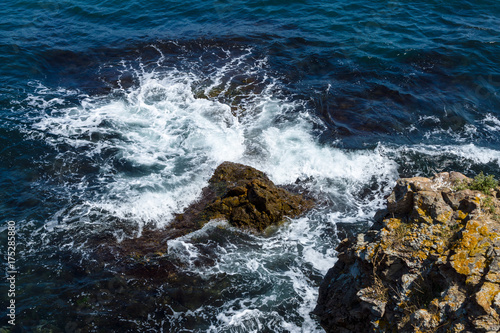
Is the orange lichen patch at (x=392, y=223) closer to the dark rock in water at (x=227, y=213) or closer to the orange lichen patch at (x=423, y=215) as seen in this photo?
the orange lichen patch at (x=423, y=215)

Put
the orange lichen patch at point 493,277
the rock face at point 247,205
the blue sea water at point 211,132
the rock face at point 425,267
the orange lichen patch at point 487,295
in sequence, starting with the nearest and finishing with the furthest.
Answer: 1. the orange lichen patch at point 487,295
2. the orange lichen patch at point 493,277
3. the rock face at point 425,267
4. the blue sea water at point 211,132
5. the rock face at point 247,205

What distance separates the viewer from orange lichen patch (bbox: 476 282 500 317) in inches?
255

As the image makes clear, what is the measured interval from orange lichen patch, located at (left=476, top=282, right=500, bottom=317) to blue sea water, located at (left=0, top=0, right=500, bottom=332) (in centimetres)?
466

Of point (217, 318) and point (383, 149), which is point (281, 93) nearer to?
point (383, 149)

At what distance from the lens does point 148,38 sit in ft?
86.8

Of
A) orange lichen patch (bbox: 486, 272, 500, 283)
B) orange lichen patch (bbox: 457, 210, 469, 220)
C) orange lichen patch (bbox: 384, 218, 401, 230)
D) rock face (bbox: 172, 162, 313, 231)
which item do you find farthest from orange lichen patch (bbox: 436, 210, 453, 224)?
rock face (bbox: 172, 162, 313, 231)

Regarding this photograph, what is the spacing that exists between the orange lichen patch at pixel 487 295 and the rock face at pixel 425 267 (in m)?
0.01

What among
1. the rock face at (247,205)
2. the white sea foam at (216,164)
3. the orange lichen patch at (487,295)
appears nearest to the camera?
the orange lichen patch at (487,295)

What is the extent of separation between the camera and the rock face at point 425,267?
6.88 metres

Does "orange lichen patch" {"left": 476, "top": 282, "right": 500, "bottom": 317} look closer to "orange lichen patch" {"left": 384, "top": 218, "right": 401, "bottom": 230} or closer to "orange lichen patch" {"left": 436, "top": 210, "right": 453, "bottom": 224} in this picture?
"orange lichen patch" {"left": 436, "top": 210, "right": 453, "bottom": 224}

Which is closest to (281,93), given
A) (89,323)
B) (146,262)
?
(146,262)

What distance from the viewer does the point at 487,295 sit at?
21.7 ft

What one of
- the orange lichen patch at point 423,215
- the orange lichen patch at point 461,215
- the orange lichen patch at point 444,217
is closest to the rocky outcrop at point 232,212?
the orange lichen patch at point 423,215

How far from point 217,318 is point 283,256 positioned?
302cm
